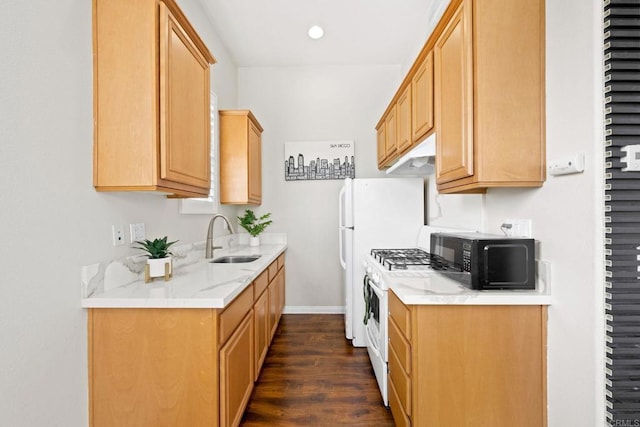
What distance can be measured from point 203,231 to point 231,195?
1.79 ft

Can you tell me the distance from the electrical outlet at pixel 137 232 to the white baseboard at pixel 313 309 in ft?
8.12

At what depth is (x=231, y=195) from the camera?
316cm

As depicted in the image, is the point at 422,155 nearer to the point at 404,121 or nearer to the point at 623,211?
the point at 404,121

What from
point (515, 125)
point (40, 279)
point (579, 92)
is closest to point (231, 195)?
point (40, 279)

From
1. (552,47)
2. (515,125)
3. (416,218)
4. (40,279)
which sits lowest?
(40,279)

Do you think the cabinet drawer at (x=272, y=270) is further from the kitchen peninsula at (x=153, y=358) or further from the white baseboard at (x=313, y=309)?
the kitchen peninsula at (x=153, y=358)

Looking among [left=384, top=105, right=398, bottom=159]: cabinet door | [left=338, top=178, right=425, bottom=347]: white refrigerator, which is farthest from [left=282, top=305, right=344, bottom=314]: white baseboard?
[left=384, top=105, right=398, bottom=159]: cabinet door

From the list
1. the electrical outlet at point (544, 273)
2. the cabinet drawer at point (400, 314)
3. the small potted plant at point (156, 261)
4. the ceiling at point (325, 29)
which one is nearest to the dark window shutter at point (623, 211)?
the electrical outlet at point (544, 273)

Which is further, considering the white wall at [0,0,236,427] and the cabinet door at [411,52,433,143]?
the cabinet door at [411,52,433,143]

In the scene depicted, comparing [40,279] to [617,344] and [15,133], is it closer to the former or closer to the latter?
[15,133]

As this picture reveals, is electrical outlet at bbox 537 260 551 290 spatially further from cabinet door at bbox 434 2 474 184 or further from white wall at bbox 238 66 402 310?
white wall at bbox 238 66 402 310

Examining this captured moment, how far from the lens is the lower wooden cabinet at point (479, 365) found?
140 cm

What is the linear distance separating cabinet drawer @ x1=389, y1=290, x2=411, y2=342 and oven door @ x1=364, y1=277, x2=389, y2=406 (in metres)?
0.17

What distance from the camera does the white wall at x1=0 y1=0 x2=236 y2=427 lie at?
105 cm
